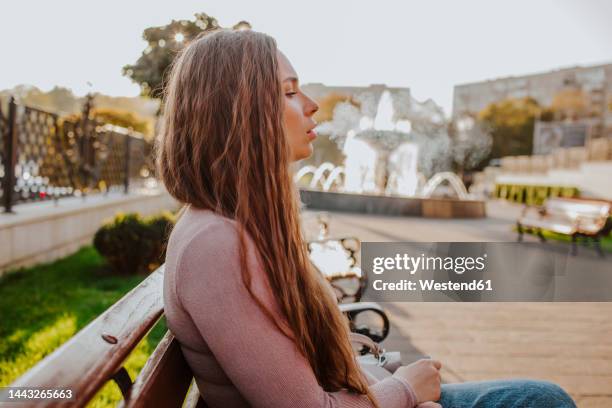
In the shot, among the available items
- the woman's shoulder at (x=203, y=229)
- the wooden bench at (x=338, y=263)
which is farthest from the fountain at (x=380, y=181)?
the woman's shoulder at (x=203, y=229)

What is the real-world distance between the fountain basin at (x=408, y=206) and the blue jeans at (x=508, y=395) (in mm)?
13406

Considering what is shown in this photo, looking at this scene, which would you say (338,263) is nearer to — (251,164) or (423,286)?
(423,286)

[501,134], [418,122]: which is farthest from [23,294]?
[501,134]

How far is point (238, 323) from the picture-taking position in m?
0.98

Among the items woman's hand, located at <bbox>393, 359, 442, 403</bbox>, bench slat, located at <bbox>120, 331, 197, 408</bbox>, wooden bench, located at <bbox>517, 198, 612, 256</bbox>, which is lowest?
wooden bench, located at <bbox>517, 198, 612, 256</bbox>

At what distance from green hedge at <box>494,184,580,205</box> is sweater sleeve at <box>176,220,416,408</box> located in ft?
72.2

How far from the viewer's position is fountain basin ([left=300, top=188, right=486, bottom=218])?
1526 cm

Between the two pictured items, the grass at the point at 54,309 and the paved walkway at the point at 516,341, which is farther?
the paved walkway at the point at 516,341

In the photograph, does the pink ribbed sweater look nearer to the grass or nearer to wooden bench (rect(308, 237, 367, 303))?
the grass

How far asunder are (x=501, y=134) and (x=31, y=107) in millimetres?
52720

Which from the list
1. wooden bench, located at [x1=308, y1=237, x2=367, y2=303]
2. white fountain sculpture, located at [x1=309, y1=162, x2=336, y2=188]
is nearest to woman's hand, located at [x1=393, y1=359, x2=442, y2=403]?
wooden bench, located at [x1=308, y1=237, x2=367, y2=303]

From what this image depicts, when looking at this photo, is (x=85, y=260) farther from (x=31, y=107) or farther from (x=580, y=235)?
(x=580, y=235)

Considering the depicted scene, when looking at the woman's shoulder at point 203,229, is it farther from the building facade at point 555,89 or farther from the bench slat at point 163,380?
the building facade at point 555,89

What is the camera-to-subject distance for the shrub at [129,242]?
5.78 metres
